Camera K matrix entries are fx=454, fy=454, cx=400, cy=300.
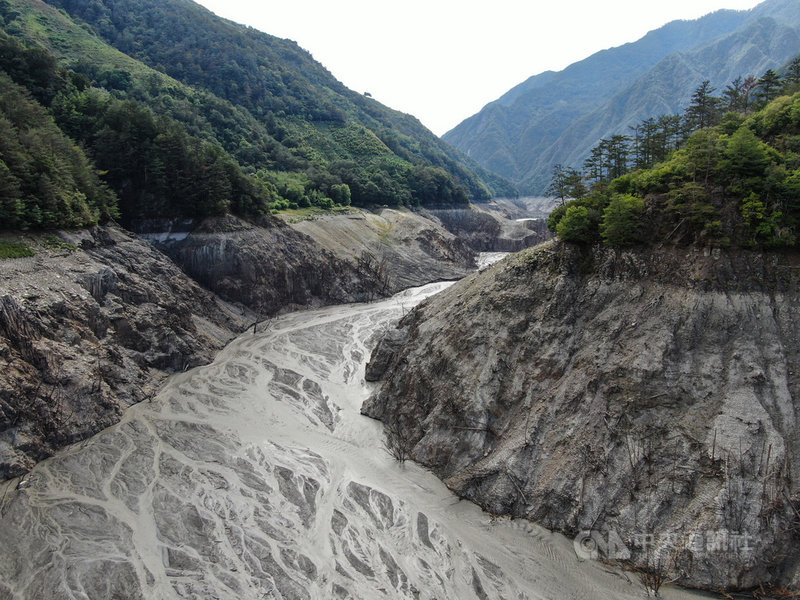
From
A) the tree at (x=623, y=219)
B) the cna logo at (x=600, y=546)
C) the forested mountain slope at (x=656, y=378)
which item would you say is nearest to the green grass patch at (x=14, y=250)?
the forested mountain slope at (x=656, y=378)

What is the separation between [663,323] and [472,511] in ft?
36.6

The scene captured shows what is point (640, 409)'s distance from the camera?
17562mm

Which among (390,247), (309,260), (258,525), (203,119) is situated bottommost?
(258,525)

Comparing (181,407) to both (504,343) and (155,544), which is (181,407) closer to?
(155,544)

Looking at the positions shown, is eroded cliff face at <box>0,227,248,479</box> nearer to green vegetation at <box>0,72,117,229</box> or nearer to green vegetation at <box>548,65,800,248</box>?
green vegetation at <box>0,72,117,229</box>

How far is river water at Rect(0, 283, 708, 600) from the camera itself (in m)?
16.1

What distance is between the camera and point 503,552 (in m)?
17.1

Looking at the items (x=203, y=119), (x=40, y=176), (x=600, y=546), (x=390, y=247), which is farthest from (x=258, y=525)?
(x=203, y=119)

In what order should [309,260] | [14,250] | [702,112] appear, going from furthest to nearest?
1. [309,260]
2. [702,112]
3. [14,250]

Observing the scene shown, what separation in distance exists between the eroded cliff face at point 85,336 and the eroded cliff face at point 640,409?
18.5 metres

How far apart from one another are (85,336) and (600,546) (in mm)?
30585

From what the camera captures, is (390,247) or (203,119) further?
(203,119)

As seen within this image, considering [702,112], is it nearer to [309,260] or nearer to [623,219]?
[623,219]

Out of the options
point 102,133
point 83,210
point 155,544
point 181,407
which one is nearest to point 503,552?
point 155,544
